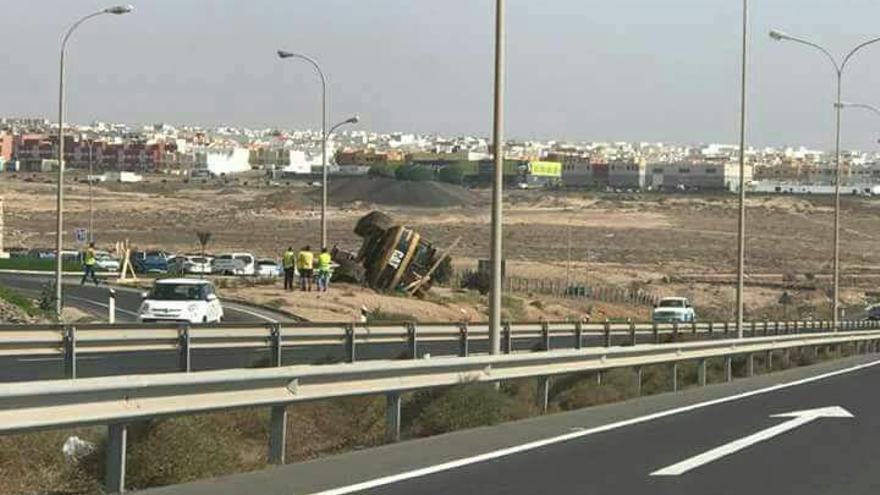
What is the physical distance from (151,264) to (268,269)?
6476 mm

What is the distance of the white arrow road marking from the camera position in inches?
526

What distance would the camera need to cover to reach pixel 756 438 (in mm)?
16406

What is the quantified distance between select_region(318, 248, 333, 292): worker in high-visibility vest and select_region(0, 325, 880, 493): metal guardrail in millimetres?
29071

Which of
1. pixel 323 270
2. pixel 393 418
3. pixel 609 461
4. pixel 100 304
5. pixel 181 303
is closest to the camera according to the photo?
pixel 609 461

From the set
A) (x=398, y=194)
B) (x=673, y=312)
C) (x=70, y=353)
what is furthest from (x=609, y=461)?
(x=398, y=194)

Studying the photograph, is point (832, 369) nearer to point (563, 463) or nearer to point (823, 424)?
point (823, 424)

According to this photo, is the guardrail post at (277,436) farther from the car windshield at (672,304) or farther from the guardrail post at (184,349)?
the car windshield at (672,304)

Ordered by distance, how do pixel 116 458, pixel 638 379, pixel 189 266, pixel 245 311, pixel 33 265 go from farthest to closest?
pixel 33 265 → pixel 189 266 → pixel 245 311 → pixel 638 379 → pixel 116 458

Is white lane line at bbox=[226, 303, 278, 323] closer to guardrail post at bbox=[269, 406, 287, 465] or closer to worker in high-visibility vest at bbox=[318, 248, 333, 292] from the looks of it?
worker in high-visibility vest at bbox=[318, 248, 333, 292]

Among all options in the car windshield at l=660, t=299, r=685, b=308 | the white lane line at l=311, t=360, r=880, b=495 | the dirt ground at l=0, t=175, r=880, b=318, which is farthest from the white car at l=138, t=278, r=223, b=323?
the dirt ground at l=0, t=175, r=880, b=318

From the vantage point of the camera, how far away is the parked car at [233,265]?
7631cm

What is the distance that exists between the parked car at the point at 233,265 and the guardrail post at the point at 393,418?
2386 inches

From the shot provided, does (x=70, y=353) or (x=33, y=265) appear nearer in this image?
(x=70, y=353)

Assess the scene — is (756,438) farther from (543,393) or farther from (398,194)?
(398,194)
